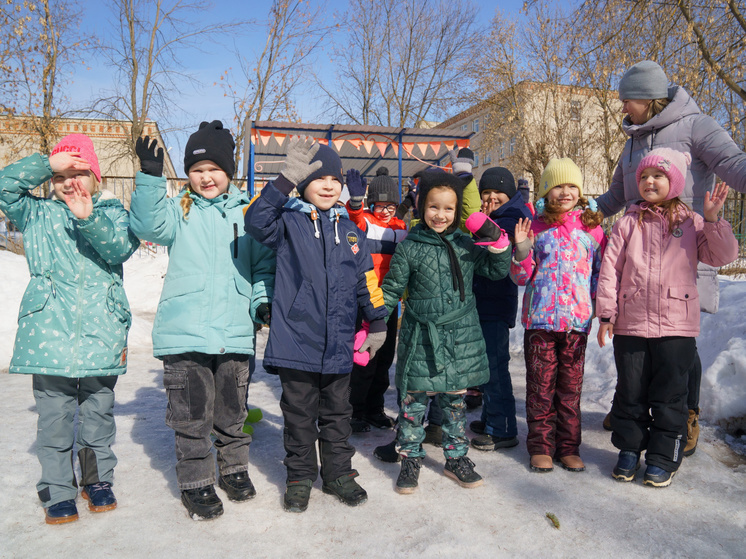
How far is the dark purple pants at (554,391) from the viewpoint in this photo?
117 inches

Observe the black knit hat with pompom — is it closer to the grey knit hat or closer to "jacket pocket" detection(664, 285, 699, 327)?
the grey knit hat

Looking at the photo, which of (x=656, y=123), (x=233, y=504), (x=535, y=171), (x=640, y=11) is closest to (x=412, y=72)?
(x=535, y=171)

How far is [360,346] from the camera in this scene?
9.00 feet

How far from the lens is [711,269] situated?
2.91 m

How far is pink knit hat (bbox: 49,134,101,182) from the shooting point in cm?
248

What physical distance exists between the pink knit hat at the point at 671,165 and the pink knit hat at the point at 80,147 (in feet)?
9.25

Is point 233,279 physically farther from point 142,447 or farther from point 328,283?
point 142,447

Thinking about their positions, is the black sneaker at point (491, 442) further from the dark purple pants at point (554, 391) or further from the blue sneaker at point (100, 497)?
the blue sneaker at point (100, 497)

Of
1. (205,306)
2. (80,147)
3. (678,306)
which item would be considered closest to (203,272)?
(205,306)

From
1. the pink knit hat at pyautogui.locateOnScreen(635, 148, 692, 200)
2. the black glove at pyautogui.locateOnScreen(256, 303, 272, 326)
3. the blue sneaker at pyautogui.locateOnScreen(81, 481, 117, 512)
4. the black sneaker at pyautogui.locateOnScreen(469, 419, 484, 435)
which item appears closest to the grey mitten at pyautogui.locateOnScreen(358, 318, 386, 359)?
the black glove at pyautogui.locateOnScreen(256, 303, 272, 326)

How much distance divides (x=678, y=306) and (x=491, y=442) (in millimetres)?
1347

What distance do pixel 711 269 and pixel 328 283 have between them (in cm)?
216

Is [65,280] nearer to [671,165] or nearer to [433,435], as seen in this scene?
[433,435]

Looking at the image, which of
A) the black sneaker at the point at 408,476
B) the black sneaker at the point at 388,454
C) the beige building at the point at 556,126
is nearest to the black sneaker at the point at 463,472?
the black sneaker at the point at 408,476
